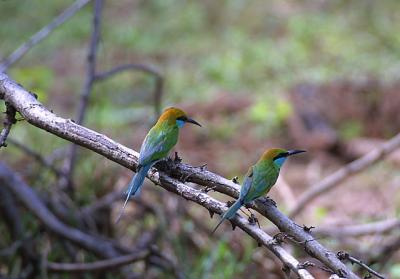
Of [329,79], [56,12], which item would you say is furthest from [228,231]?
[56,12]

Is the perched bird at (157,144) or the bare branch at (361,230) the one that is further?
the bare branch at (361,230)

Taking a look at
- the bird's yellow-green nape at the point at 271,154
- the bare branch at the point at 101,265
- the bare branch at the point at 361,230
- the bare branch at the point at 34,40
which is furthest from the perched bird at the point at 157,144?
the bare branch at the point at 361,230

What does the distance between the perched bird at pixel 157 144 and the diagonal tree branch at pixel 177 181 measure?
1.2 inches

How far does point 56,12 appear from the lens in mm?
12086

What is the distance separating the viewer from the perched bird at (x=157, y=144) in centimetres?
201

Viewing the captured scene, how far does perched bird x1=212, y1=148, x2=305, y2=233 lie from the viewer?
6.04 ft

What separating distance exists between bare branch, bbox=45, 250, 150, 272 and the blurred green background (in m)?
0.33

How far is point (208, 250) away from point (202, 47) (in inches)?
254

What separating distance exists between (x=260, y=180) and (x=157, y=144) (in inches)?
13.9

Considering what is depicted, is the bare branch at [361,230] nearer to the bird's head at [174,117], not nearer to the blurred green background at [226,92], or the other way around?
the blurred green background at [226,92]

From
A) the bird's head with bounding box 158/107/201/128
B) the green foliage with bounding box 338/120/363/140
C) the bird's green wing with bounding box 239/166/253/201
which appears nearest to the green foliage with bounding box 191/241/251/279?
the bird's head with bounding box 158/107/201/128

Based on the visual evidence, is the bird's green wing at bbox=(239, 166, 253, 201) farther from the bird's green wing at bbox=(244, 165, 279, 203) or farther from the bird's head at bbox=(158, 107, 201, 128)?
the bird's head at bbox=(158, 107, 201, 128)

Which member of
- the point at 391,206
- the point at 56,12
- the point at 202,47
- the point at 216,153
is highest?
the point at 56,12

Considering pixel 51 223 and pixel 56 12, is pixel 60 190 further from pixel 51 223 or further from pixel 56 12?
pixel 56 12
